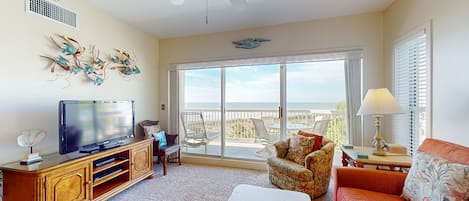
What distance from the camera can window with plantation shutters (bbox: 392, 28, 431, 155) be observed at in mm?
2430

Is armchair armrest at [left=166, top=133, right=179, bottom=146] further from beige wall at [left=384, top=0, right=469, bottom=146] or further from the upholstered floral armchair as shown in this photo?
beige wall at [left=384, top=0, right=469, bottom=146]

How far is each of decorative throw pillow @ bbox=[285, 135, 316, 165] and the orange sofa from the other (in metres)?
0.90

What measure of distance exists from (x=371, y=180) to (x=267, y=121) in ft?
7.19

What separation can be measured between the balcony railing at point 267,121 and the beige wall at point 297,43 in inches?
19.0

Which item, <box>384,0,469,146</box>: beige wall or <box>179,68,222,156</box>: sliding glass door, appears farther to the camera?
<box>179,68,222,156</box>: sliding glass door

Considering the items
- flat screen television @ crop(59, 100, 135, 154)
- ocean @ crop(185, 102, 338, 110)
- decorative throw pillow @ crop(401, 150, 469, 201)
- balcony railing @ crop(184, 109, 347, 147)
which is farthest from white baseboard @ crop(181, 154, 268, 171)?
decorative throw pillow @ crop(401, 150, 469, 201)

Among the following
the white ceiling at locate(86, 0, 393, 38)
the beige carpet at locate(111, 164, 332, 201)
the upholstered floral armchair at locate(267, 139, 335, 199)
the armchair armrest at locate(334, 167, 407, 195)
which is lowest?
the beige carpet at locate(111, 164, 332, 201)

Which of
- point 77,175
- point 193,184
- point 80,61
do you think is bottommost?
point 193,184

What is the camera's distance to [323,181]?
288cm

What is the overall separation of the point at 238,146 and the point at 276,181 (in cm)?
141

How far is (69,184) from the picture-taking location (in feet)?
7.60

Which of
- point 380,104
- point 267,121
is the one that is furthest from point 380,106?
point 267,121

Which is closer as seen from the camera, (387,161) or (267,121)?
(387,161)

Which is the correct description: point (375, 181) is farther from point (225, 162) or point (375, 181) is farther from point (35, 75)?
point (35, 75)
